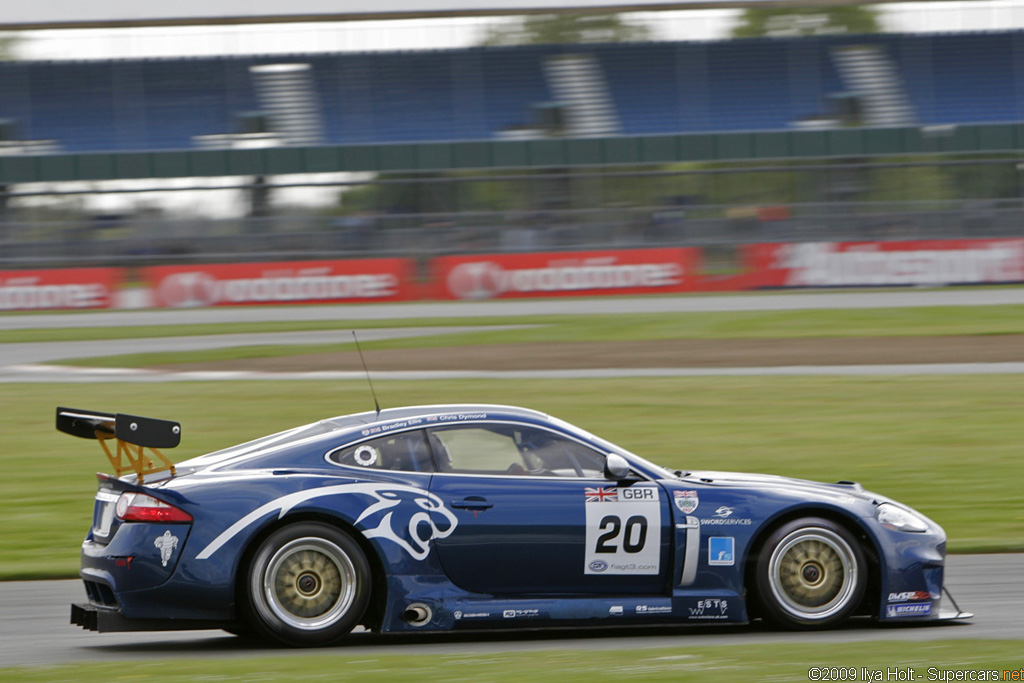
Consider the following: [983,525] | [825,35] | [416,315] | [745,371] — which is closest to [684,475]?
[983,525]

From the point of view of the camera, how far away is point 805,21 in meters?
36.6

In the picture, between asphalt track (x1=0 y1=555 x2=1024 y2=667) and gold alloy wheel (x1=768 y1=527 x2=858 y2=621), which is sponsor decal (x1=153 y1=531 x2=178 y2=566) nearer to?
asphalt track (x1=0 y1=555 x2=1024 y2=667)

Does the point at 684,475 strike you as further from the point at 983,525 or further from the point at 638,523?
the point at 983,525

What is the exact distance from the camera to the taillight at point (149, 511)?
5520mm

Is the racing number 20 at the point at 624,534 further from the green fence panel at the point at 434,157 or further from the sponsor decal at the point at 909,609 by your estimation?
the green fence panel at the point at 434,157

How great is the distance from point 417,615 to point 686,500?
4.49 ft

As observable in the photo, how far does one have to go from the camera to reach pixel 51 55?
35.7 meters

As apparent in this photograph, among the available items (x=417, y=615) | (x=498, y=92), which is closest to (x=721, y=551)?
(x=417, y=615)

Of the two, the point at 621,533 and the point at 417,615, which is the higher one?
the point at 621,533

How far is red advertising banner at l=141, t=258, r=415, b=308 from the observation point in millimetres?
29406

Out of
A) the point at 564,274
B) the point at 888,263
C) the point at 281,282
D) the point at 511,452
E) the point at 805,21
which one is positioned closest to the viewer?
the point at 511,452

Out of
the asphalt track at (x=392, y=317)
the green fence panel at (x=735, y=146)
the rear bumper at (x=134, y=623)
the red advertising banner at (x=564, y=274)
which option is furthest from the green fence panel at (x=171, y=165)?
the rear bumper at (x=134, y=623)

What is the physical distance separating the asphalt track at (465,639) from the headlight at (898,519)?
0.49m

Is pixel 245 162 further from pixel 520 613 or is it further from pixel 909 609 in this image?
pixel 909 609
